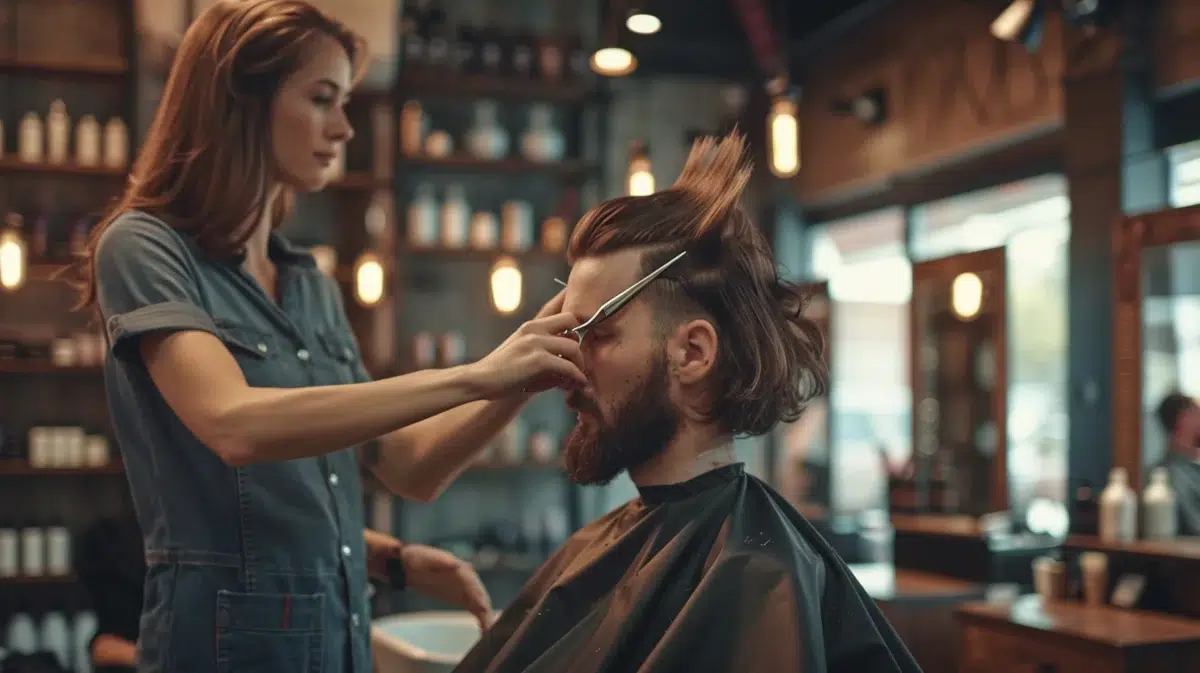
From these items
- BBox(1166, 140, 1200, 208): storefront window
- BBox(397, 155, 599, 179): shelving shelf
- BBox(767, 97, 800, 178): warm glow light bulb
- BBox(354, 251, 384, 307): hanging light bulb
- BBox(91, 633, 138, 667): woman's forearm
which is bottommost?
BBox(91, 633, 138, 667): woman's forearm

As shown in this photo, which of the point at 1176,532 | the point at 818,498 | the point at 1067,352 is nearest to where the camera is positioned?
the point at 1176,532

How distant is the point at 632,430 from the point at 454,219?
4544 millimetres

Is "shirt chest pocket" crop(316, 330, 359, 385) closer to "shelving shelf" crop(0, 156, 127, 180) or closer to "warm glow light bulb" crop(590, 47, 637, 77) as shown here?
"warm glow light bulb" crop(590, 47, 637, 77)

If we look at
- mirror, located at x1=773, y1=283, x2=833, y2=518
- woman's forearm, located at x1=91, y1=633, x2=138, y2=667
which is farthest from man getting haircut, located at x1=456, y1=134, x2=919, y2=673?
mirror, located at x1=773, y1=283, x2=833, y2=518

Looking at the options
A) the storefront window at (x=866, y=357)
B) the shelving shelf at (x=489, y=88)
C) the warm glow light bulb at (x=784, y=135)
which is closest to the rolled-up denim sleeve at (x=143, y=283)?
the warm glow light bulb at (x=784, y=135)

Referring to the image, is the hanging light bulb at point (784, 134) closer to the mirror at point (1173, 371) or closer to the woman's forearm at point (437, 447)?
the mirror at point (1173, 371)

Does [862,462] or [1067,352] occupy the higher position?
[1067,352]

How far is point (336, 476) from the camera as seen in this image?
1.61 m

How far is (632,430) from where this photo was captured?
1.47 metres

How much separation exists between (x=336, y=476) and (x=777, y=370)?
2.09ft

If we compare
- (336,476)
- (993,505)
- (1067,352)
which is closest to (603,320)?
(336,476)

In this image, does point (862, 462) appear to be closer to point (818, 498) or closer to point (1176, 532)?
point (818, 498)

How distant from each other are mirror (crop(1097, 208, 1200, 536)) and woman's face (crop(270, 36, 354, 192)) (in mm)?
3107

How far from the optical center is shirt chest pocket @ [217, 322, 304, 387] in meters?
1.50
